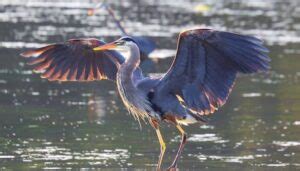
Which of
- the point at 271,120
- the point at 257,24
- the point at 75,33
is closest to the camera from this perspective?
the point at 271,120

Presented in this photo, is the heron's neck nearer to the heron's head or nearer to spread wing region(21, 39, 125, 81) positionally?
the heron's head

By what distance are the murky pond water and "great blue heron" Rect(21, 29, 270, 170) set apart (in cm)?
65

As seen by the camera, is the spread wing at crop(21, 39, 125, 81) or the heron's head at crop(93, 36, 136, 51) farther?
the spread wing at crop(21, 39, 125, 81)

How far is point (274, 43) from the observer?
2248cm

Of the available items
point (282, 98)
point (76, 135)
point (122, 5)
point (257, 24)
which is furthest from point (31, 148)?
point (122, 5)

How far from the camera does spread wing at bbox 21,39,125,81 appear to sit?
1094cm

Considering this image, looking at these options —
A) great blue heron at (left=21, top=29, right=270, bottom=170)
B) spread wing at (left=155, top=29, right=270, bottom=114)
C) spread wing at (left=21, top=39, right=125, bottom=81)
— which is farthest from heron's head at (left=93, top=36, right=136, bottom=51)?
spread wing at (left=21, top=39, right=125, bottom=81)

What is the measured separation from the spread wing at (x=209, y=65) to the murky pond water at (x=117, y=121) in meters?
0.85

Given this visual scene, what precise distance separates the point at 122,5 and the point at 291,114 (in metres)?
17.8

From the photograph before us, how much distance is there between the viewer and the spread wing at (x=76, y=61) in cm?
1094

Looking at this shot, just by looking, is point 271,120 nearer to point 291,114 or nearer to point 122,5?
point 291,114

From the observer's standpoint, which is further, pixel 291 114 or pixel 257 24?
pixel 257 24

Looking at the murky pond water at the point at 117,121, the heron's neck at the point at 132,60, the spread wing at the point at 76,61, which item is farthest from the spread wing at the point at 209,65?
the spread wing at the point at 76,61

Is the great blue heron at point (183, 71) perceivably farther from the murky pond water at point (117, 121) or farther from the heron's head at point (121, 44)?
the murky pond water at point (117, 121)
